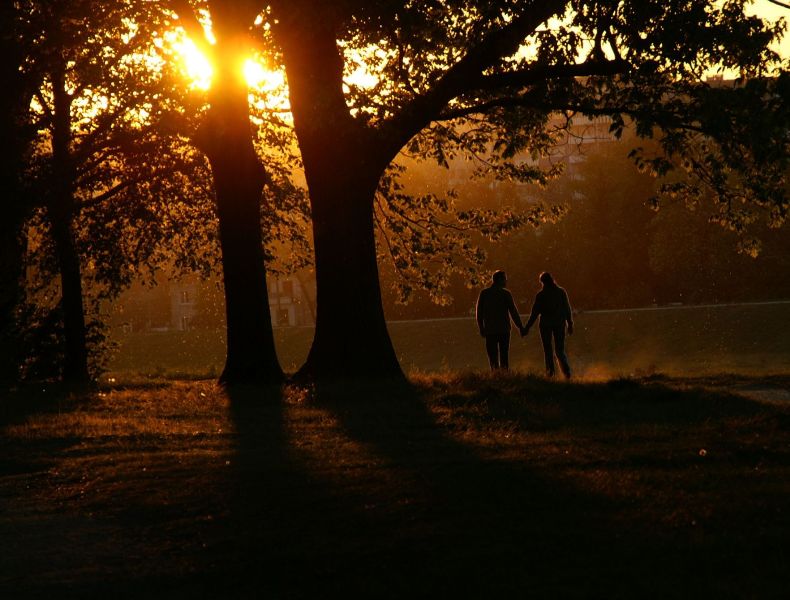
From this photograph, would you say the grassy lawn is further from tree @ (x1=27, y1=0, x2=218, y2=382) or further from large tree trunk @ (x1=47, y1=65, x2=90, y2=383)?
large tree trunk @ (x1=47, y1=65, x2=90, y2=383)

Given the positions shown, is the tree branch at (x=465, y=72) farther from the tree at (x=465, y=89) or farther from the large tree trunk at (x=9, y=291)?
the large tree trunk at (x=9, y=291)

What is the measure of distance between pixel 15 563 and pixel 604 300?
247 feet

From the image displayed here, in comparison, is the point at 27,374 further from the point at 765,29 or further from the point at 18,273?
the point at 765,29

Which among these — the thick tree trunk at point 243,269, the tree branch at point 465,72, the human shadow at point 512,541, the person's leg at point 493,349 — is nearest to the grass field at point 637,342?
the thick tree trunk at point 243,269

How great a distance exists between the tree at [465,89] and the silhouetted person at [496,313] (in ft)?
6.21

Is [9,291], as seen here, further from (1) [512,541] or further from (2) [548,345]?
(1) [512,541]

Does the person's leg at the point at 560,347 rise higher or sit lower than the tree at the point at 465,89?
lower

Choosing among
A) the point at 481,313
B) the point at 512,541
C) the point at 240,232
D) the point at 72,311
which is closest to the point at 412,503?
the point at 512,541

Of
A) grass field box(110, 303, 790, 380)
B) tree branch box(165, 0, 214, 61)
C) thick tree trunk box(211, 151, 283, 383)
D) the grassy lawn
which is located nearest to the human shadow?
the grassy lawn

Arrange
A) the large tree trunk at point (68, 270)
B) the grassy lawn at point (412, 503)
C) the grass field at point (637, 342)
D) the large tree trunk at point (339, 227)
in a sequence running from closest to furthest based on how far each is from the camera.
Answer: the grassy lawn at point (412, 503), the large tree trunk at point (339, 227), the large tree trunk at point (68, 270), the grass field at point (637, 342)

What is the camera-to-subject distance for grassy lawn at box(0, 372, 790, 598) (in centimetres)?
596

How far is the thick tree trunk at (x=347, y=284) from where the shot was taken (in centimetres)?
1897

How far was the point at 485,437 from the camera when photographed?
11.3 meters

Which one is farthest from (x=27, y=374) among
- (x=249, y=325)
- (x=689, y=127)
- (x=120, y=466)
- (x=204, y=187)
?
(x=120, y=466)
